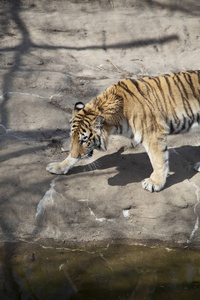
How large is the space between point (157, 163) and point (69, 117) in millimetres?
1806

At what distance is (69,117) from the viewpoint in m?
5.49

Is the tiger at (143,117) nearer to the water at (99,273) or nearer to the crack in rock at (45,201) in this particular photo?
the crack in rock at (45,201)

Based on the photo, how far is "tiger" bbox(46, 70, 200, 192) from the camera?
402 cm

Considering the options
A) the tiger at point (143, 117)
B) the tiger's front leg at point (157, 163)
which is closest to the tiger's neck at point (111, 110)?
the tiger at point (143, 117)

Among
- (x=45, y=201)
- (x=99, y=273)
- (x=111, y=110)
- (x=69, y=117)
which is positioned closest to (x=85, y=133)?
(x=111, y=110)

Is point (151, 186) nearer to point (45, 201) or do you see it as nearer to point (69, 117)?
point (45, 201)

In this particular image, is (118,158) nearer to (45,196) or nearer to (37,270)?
(45,196)

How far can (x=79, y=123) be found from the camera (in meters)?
4.02

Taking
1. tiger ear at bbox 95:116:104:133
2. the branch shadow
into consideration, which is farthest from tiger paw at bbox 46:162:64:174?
tiger ear at bbox 95:116:104:133

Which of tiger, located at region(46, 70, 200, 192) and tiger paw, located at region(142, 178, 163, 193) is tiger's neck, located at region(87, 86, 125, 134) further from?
tiger paw, located at region(142, 178, 163, 193)

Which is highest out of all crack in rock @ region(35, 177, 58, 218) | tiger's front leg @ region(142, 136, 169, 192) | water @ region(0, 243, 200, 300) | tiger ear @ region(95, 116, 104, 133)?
tiger ear @ region(95, 116, 104, 133)

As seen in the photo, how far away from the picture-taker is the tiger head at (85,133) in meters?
3.97

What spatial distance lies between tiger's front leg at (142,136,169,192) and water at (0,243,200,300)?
73 centimetres

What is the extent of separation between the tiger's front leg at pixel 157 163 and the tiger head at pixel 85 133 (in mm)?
539
